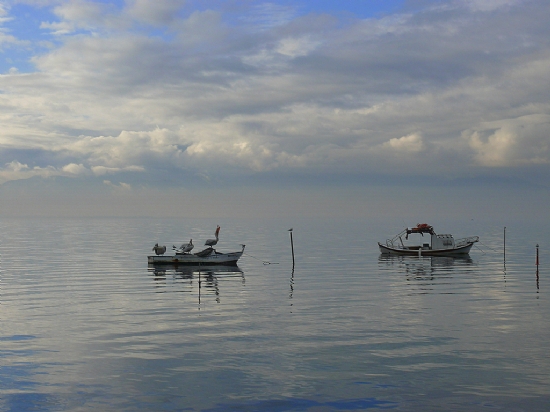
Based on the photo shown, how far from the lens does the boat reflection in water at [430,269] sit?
66.7 m

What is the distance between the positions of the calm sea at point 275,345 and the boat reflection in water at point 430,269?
1200 millimetres

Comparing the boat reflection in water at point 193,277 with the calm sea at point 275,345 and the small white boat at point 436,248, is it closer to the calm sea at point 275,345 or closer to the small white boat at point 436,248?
the calm sea at point 275,345

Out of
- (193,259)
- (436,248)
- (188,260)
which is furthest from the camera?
(436,248)

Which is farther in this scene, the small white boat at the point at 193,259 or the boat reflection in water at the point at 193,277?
the small white boat at the point at 193,259

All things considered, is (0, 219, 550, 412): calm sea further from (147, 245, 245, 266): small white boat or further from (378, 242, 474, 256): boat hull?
(378, 242, 474, 256): boat hull

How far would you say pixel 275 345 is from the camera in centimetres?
3400

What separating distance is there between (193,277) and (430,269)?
1407 inches

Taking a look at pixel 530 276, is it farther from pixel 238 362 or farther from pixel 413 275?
pixel 238 362

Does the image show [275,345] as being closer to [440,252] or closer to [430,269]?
[430,269]

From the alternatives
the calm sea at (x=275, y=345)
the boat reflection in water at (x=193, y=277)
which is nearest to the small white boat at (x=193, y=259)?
the boat reflection in water at (x=193, y=277)

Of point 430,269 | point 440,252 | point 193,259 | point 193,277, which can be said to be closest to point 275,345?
point 193,277

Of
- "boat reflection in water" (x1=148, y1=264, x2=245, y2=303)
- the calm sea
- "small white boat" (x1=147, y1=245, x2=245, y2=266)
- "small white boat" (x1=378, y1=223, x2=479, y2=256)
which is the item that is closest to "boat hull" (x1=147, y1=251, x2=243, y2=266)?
"small white boat" (x1=147, y1=245, x2=245, y2=266)

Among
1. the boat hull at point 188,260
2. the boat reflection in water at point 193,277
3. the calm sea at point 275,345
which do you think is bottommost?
the calm sea at point 275,345

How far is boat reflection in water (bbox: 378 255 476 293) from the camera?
6669 centimetres
